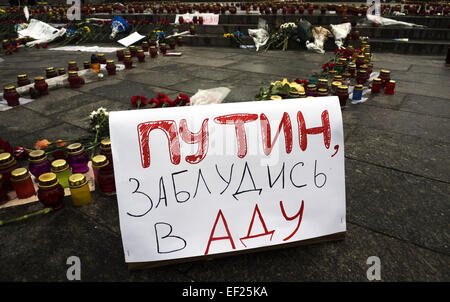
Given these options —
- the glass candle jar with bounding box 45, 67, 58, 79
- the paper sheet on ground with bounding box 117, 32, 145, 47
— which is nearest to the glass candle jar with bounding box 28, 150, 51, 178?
the glass candle jar with bounding box 45, 67, 58, 79

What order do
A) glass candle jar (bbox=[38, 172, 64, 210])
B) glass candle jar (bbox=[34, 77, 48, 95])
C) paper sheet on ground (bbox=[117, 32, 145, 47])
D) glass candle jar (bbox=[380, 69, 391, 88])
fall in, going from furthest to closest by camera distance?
paper sheet on ground (bbox=[117, 32, 145, 47]), glass candle jar (bbox=[380, 69, 391, 88]), glass candle jar (bbox=[34, 77, 48, 95]), glass candle jar (bbox=[38, 172, 64, 210])

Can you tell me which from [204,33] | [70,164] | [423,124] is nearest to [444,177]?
[423,124]

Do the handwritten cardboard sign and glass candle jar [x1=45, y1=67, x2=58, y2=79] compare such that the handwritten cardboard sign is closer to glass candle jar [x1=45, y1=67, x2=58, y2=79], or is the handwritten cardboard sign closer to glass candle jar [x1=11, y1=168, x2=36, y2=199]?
glass candle jar [x1=11, y1=168, x2=36, y2=199]

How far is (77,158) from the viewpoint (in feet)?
6.66

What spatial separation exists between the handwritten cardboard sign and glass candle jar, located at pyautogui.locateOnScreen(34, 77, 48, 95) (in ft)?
11.2

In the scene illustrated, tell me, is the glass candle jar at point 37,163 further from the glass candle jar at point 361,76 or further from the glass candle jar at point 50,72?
the glass candle jar at point 361,76

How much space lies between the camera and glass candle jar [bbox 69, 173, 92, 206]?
5.74 ft

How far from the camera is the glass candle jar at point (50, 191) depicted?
64.9 inches

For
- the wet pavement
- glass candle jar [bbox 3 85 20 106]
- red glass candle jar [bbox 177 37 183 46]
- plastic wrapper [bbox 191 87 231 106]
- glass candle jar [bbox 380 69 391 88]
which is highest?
red glass candle jar [bbox 177 37 183 46]

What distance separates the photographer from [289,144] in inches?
55.0

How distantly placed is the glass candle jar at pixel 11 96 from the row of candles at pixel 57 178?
212cm

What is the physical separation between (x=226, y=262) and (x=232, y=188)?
0.37 m

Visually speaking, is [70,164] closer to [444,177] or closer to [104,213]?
[104,213]
